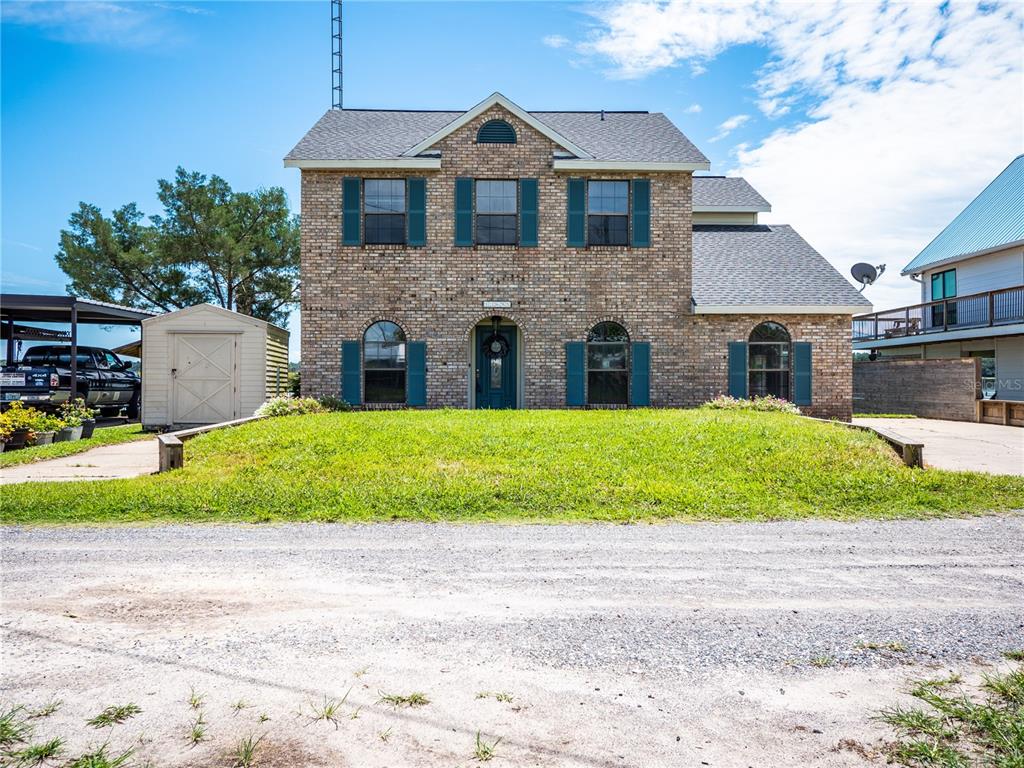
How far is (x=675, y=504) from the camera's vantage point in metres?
7.10

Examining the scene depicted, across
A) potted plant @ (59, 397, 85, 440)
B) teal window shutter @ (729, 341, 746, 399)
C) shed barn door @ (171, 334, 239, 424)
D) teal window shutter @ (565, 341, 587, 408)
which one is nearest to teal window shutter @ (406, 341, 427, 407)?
teal window shutter @ (565, 341, 587, 408)

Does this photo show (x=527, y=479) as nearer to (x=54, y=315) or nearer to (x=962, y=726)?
(x=962, y=726)

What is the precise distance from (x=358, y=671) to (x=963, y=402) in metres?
22.4

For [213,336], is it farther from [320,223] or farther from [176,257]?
[176,257]

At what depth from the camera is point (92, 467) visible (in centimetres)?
972

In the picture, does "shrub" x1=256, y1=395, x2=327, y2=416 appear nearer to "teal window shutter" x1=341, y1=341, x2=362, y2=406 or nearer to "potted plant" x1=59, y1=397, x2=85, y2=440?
"teal window shutter" x1=341, y1=341, x2=362, y2=406

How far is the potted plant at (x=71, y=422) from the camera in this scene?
13.1 meters

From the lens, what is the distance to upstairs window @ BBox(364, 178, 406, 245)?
52.4 ft

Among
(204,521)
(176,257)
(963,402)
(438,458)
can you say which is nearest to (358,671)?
(204,521)

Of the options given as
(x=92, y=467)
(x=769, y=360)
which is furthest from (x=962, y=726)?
(x=769, y=360)

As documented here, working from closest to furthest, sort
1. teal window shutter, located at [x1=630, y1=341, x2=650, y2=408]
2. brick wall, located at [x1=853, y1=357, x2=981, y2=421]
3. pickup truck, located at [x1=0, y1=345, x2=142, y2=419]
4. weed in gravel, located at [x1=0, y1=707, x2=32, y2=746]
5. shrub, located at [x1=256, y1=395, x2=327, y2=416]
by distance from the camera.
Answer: weed in gravel, located at [x1=0, y1=707, x2=32, y2=746] < shrub, located at [x1=256, y1=395, x2=327, y2=416] < pickup truck, located at [x1=0, y1=345, x2=142, y2=419] < teal window shutter, located at [x1=630, y1=341, x2=650, y2=408] < brick wall, located at [x1=853, y1=357, x2=981, y2=421]

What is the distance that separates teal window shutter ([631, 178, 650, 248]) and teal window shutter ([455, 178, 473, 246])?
404cm

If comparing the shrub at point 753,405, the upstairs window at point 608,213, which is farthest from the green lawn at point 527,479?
the upstairs window at point 608,213

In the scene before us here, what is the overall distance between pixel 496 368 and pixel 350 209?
526 cm
